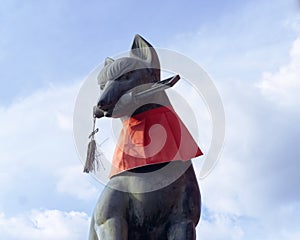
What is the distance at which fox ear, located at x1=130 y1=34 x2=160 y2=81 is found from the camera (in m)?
5.23

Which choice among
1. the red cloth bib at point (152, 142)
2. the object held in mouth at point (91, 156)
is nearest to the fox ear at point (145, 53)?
the red cloth bib at point (152, 142)

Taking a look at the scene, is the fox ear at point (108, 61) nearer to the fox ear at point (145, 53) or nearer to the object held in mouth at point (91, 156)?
the fox ear at point (145, 53)

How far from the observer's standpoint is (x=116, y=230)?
4621 millimetres

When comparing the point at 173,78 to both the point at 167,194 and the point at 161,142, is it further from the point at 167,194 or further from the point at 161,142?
the point at 167,194

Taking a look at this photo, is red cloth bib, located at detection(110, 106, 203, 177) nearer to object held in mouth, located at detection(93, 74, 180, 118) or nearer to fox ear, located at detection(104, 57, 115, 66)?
object held in mouth, located at detection(93, 74, 180, 118)

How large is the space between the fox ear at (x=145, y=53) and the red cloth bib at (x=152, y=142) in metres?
0.42

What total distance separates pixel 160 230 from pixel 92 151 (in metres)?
1.02

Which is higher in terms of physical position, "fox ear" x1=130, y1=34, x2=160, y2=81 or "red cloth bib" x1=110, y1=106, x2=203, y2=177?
"fox ear" x1=130, y1=34, x2=160, y2=81

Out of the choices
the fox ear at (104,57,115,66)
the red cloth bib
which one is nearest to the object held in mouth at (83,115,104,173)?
the red cloth bib

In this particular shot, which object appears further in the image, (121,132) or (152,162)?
(121,132)

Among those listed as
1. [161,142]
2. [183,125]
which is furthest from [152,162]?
[183,125]

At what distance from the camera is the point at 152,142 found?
4.96m

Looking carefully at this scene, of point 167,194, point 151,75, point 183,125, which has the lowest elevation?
point 167,194

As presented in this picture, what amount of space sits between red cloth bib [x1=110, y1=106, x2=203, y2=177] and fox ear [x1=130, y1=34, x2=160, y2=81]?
16.4 inches
